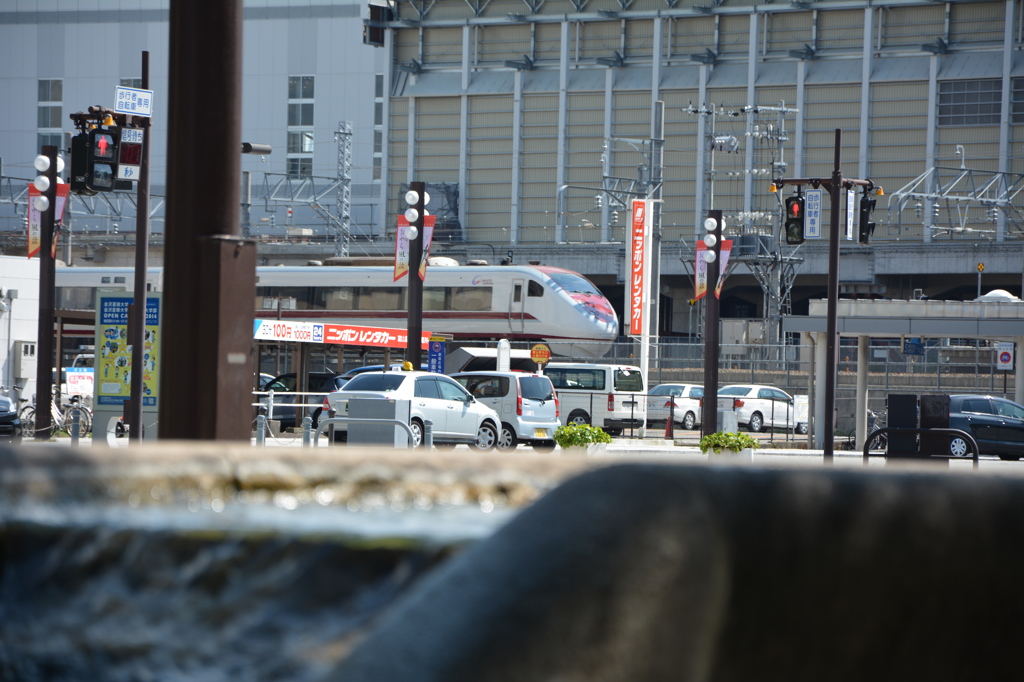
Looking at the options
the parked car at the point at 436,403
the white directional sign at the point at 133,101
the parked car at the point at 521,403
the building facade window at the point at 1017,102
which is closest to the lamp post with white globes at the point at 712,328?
the parked car at the point at 521,403

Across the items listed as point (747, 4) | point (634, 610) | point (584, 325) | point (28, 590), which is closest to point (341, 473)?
point (28, 590)

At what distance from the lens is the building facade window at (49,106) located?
3086 inches

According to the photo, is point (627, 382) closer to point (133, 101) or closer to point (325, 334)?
point (325, 334)

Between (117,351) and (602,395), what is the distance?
55.7 feet

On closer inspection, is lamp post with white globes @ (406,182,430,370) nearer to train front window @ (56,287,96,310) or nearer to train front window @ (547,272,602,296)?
train front window @ (547,272,602,296)

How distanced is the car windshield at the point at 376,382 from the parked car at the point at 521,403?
137 inches

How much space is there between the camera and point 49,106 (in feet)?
257

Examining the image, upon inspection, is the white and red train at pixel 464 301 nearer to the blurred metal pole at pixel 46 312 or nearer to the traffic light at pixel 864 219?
the traffic light at pixel 864 219

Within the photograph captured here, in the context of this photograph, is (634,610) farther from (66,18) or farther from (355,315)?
(66,18)

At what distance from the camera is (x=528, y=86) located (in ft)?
219

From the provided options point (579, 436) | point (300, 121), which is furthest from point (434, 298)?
point (300, 121)

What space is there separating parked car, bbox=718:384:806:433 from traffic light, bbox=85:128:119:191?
20809 mm

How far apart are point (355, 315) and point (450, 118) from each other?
92.5 ft

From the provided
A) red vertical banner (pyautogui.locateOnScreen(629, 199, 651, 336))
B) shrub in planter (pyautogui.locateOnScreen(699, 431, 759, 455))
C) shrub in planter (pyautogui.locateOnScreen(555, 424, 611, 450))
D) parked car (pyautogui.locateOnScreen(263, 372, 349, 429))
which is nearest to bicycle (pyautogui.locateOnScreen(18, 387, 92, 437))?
parked car (pyautogui.locateOnScreen(263, 372, 349, 429))
